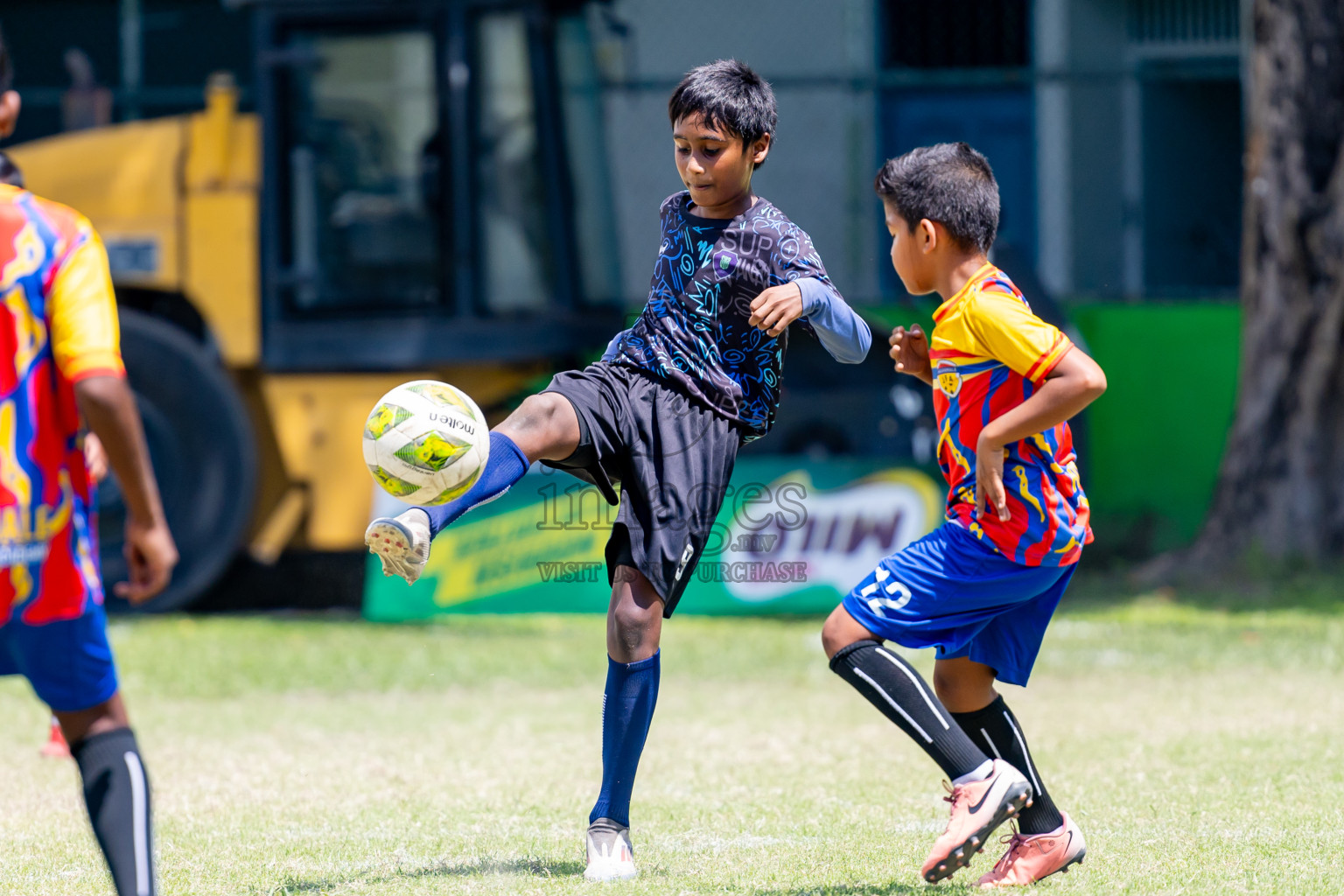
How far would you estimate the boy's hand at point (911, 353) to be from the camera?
3564 millimetres

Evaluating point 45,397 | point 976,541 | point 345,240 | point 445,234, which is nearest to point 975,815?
point 976,541

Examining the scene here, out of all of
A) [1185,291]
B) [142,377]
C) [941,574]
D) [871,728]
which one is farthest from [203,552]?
[1185,291]

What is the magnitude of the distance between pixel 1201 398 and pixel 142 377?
22.3 ft

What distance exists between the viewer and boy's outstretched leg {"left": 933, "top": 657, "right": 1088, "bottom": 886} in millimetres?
3461

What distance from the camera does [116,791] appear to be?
266cm

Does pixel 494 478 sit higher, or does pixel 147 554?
pixel 147 554

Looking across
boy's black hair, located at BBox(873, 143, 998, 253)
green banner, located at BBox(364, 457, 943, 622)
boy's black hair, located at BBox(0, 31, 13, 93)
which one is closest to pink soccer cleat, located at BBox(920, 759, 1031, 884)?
boy's black hair, located at BBox(873, 143, 998, 253)

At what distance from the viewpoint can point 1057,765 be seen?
16.5ft

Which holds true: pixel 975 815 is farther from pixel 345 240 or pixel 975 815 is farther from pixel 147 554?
pixel 345 240

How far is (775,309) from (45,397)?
150 cm

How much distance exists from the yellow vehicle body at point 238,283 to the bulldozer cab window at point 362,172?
350 millimetres

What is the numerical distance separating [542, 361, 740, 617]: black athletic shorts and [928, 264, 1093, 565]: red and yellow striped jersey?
23.0 inches

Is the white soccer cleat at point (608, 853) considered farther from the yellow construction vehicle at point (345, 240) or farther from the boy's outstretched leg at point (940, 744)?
the yellow construction vehicle at point (345, 240)

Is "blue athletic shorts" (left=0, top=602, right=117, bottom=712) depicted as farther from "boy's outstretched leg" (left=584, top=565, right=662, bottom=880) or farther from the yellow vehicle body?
the yellow vehicle body
